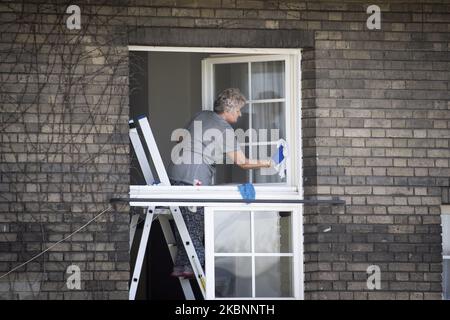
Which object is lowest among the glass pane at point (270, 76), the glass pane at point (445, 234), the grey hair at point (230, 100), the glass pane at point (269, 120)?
the glass pane at point (445, 234)

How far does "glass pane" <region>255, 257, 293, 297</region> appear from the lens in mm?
10258

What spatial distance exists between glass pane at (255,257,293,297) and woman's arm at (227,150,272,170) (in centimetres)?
83

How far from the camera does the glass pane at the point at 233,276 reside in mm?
10227

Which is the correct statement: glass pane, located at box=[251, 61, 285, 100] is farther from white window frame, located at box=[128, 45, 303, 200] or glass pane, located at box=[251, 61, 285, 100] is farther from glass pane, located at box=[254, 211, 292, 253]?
glass pane, located at box=[254, 211, 292, 253]

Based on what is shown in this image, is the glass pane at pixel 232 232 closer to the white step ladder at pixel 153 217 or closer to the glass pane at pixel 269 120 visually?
the white step ladder at pixel 153 217

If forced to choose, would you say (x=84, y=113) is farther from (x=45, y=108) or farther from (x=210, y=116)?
(x=210, y=116)

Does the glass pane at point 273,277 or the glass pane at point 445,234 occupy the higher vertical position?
the glass pane at point 445,234

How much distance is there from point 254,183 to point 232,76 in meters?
1.00

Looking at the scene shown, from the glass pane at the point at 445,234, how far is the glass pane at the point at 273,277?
1417 mm

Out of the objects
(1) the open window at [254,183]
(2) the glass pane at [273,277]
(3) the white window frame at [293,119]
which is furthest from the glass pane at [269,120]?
(2) the glass pane at [273,277]

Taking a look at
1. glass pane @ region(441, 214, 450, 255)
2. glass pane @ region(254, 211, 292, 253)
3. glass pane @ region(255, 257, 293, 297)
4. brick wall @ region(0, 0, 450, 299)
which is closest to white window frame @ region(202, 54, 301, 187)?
brick wall @ region(0, 0, 450, 299)

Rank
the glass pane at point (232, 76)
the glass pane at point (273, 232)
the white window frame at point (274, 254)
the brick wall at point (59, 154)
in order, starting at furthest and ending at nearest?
the glass pane at point (232, 76) < the glass pane at point (273, 232) < the white window frame at point (274, 254) < the brick wall at point (59, 154)

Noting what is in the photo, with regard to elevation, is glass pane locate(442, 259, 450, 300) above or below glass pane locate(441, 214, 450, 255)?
below

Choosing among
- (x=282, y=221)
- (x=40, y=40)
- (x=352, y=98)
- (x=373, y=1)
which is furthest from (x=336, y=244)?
(x=40, y=40)
